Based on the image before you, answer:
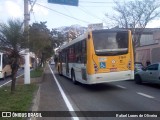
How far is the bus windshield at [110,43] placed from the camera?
52.5 feet

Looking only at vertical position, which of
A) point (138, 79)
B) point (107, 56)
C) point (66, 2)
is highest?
point (66, 2)

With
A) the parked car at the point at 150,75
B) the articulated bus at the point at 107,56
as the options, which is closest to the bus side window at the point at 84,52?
the articulated bus at the point at 107,56

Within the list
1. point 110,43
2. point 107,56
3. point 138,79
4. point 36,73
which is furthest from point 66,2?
point 36,73

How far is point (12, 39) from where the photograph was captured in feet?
46.7

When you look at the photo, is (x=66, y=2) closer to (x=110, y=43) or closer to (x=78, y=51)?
(x=78, y=51)

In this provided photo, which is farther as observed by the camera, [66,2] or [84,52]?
[66,2]

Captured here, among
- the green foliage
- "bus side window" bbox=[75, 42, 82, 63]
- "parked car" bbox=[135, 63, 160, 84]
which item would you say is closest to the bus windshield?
"bus side window" bbox=[75, 42, 82, 63]

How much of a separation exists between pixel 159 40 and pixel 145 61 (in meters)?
6.39

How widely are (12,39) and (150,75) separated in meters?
8.85

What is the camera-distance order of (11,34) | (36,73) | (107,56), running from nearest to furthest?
(11,34) → (107,56) → (36,73)

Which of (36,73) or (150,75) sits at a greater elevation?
(150,75)

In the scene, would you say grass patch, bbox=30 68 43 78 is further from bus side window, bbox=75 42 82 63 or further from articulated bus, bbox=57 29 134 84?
articulated bus, bbox=57 29 134 84

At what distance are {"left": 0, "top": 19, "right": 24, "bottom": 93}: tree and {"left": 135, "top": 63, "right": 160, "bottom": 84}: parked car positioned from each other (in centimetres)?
806

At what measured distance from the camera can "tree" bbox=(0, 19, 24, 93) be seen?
46.4 feet
